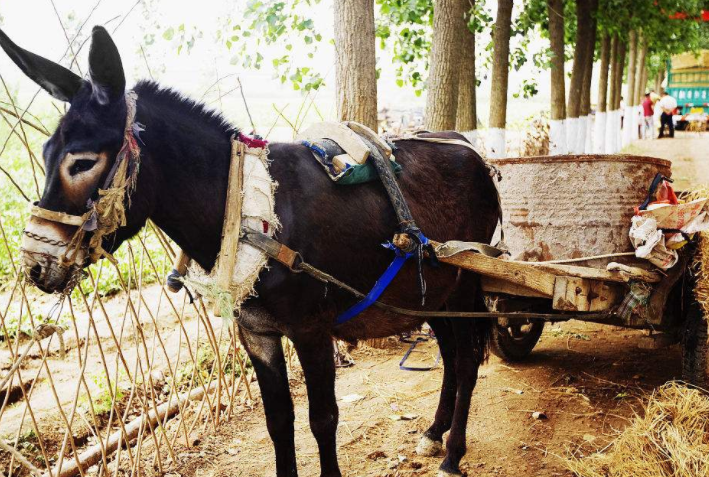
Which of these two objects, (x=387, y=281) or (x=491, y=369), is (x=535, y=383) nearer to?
(x=491, y=369)

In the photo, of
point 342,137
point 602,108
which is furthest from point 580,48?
point 342,137

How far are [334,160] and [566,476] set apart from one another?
2.05m

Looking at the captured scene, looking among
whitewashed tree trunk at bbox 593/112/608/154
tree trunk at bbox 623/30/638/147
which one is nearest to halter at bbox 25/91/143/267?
whitewashed tree trunk at bbox 593/112/608/154

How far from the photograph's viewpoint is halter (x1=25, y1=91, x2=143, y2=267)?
2127 mm

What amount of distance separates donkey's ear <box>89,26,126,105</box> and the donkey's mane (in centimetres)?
28

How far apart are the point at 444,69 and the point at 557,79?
610 cm

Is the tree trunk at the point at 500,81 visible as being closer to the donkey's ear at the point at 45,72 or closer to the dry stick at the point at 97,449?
the dry stick at the point at 97,449

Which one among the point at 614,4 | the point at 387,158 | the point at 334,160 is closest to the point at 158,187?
the point at 334,160

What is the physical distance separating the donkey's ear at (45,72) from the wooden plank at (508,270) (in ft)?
6.05

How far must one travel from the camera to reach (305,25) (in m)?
6.74

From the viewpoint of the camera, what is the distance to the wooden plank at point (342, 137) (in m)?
2.80

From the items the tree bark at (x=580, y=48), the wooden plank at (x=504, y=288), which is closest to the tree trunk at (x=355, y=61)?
the wooden plank at (x=504, y=288)

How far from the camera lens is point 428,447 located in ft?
11.9

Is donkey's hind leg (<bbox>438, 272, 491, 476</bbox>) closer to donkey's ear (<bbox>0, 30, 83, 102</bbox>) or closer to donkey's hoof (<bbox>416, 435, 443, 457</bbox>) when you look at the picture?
donkey's hoof (<bbox>416, 435, 443, 457</bbox>)
